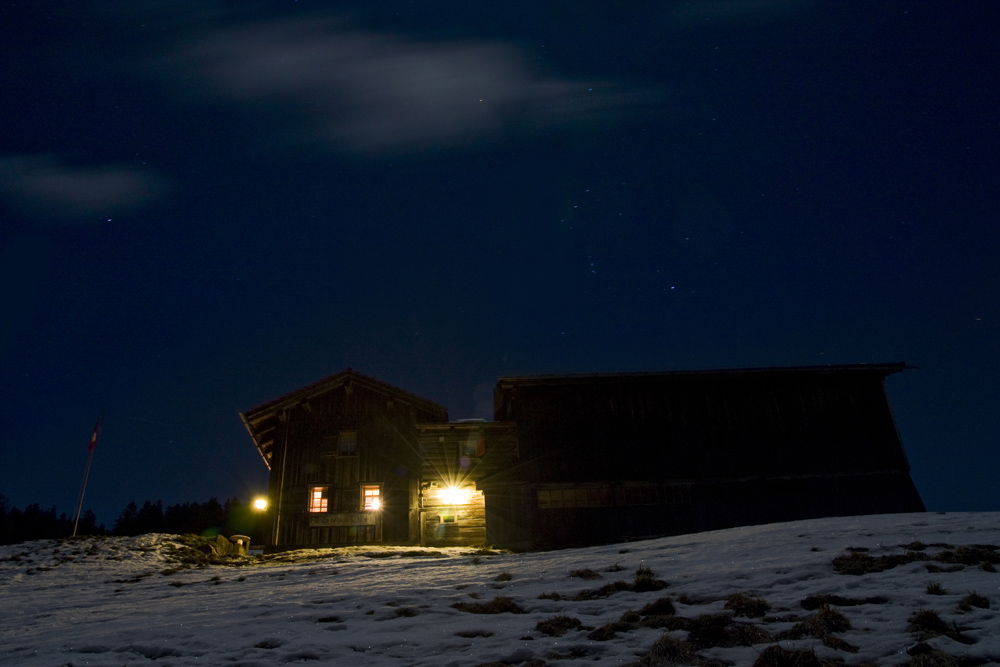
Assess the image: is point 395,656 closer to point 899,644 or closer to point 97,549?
point 899,644

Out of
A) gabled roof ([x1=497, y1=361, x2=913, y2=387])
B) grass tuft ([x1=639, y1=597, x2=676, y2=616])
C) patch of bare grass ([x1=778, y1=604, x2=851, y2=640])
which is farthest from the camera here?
gabled roof ([x1=497, y1=361, x2=913, y2=387])

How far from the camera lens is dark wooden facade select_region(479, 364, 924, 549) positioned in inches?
864

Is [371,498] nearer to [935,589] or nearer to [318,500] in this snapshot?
[318,500]

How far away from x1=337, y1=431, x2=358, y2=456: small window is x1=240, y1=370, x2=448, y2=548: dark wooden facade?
4 centimetres

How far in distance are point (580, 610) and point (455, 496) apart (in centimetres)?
1714

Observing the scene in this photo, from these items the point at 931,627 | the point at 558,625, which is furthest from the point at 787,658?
the point at 558,625

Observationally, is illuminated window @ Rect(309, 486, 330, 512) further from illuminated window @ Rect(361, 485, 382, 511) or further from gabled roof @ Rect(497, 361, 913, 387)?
gabled roof @ Rect(497, 361, 913, 387)

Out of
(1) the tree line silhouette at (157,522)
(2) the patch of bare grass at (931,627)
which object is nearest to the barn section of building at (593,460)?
(2) the patch of bare grass at (931,627)

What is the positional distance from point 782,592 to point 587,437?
1517 centimetres

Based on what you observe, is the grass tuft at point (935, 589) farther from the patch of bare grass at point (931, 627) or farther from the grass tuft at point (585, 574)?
the grass tuft at point (585, 574)

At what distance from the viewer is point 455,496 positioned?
24.6m

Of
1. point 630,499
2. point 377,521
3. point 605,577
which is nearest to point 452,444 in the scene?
point 377,521

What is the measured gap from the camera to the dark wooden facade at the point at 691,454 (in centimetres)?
2194

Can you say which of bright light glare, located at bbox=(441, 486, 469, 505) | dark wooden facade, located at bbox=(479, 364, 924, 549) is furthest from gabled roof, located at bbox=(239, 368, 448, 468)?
dark wooden facade, located at bbox=(479, 364, 924, 549)
